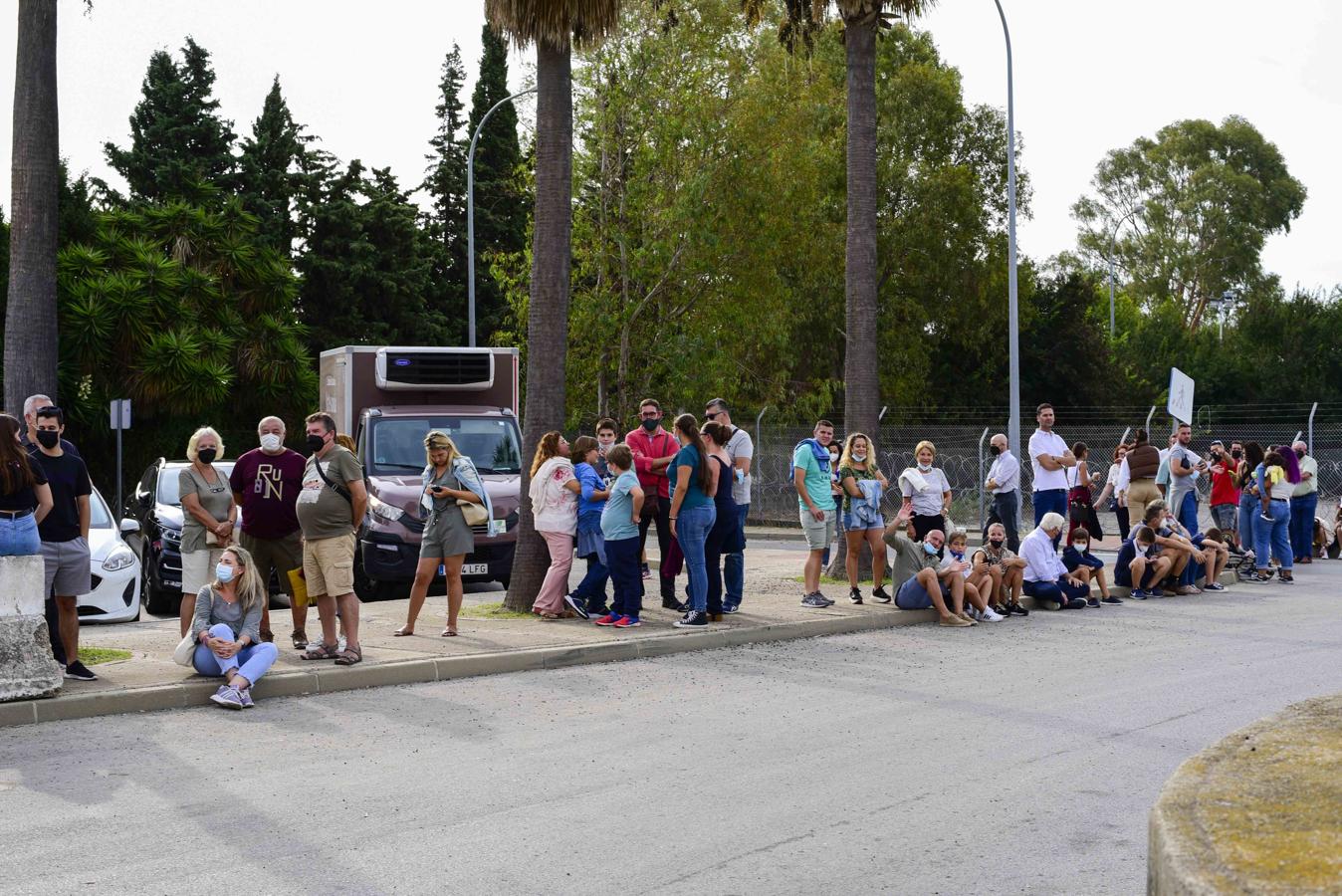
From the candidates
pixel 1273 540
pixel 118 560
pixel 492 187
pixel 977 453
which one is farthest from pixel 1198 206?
pixel 118 560

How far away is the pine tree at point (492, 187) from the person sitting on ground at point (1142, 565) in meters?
37.9

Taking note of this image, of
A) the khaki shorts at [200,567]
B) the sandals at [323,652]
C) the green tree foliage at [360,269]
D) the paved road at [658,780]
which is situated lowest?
the paved road at [658,780]

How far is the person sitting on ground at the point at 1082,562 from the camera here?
16.4 meters

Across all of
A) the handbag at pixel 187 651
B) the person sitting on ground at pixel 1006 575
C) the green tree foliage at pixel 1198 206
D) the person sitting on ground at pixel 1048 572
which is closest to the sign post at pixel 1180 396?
the person sitting on ground at pixel 1048 572

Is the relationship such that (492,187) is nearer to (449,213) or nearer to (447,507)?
(449,213)

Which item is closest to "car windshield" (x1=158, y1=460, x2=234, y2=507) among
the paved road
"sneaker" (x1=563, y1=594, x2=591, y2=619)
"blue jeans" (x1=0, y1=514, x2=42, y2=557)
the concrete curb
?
"sneaker" (x1=563, y1=594, x2=591, y2=619)

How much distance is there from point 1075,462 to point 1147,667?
7.77m

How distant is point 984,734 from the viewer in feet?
28.0

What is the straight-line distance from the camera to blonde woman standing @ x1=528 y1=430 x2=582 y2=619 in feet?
45.4

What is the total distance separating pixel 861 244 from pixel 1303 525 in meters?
9.14

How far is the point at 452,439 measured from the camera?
1805 cm

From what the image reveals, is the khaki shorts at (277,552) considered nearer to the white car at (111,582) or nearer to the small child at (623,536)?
the small child at (623,536)

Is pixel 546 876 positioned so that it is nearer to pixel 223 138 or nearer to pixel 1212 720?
pixel 1212 720

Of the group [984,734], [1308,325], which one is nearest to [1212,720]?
[984,734]
